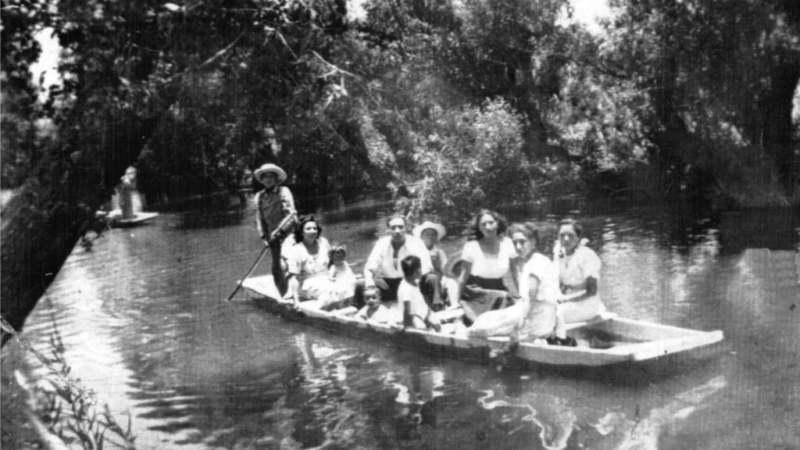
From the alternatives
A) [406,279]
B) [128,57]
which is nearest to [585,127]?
[406,279]

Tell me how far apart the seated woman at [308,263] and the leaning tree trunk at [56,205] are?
14.8 ft

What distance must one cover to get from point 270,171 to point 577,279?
7.99 ft

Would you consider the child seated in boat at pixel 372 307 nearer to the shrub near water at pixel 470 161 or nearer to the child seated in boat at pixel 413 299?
the child seated in boat at pixel 413 299

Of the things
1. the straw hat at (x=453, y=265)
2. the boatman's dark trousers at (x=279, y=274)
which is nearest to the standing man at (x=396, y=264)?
the straw hat at (x=453, y=265)

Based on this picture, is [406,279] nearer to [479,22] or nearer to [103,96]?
[479,22]

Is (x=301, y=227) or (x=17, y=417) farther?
(x=301, y=227)

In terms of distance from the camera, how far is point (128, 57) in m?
2.71

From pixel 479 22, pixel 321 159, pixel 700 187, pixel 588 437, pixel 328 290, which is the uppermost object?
pixel 479 22

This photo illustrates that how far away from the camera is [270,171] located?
240 inches

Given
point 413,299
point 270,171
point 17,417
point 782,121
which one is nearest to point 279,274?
point 270,171

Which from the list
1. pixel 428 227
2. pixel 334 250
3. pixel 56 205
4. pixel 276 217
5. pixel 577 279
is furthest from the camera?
pixel 276 217

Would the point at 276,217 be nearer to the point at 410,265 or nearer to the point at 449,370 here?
the point at 410,265

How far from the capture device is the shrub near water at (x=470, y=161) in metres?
5.32

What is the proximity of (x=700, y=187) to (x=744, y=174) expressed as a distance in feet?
3.26
